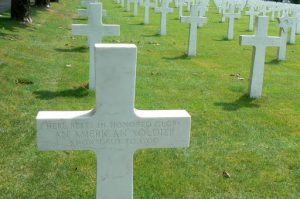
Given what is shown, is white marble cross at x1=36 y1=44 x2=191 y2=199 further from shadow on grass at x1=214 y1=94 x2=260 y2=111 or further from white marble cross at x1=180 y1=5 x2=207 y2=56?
white marble cross at x1=180 y1=5 x2=207 y2=56

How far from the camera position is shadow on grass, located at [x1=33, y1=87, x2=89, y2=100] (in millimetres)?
7789

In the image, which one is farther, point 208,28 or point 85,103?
point 208,28

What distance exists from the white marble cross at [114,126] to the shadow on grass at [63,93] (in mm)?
4398

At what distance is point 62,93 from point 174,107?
1.92 meters

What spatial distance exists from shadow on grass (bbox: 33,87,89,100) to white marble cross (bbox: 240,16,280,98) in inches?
117

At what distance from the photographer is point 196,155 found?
5.70 metres

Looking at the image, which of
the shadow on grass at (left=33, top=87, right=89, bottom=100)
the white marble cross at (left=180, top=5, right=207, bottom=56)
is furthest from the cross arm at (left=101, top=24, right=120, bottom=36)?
the white marble cross at (left=180, top=5, right=207, bottom=56)

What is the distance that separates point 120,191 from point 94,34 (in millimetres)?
4998

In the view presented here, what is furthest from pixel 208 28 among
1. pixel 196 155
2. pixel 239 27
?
pixel 196 155

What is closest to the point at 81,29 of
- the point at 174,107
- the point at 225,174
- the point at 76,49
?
the point at 174,107

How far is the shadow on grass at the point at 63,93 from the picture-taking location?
7789 millimetres

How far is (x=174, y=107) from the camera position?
7.77 m

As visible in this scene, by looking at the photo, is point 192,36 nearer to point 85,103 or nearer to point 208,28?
point 85,103

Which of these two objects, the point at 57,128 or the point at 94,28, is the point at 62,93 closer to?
the point at 94,28
